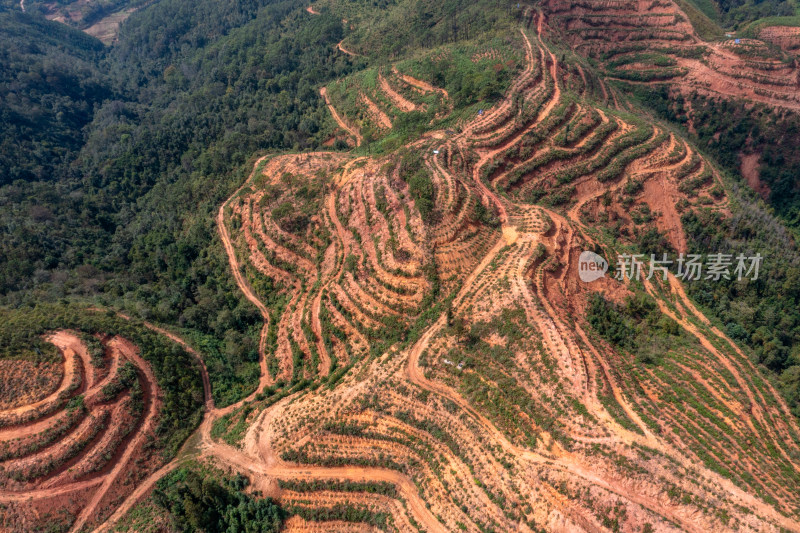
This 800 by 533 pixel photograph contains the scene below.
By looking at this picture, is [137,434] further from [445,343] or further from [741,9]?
[741,9]

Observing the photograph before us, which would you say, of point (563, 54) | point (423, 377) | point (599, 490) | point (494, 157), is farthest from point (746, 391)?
point (563, 54)

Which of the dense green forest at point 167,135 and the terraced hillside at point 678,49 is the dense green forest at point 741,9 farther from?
the dense green forest at point 167,135

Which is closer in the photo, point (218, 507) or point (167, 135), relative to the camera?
point (218, 507)

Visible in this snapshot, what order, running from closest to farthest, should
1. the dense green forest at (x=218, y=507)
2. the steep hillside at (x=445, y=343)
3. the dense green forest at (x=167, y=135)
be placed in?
the steep hillside at (x=445, y=343) < the dense green forest at (x=218, y=507) < the dense green forest at (x=167, y=135)

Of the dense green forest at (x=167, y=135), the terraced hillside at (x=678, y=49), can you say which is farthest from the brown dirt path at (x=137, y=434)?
the terraced hillside at (x=678, y=49)

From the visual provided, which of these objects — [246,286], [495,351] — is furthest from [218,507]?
[246,286]

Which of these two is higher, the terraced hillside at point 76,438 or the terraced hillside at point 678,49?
the terraced hillside at point 678,49

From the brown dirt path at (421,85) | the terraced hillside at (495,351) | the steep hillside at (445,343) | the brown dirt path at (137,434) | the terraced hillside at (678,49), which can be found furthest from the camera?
the terraced hillside at (678,49)

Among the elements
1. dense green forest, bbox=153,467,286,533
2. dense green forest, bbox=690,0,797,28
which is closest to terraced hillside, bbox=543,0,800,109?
dense green forest, bbox=690,0,797,28
